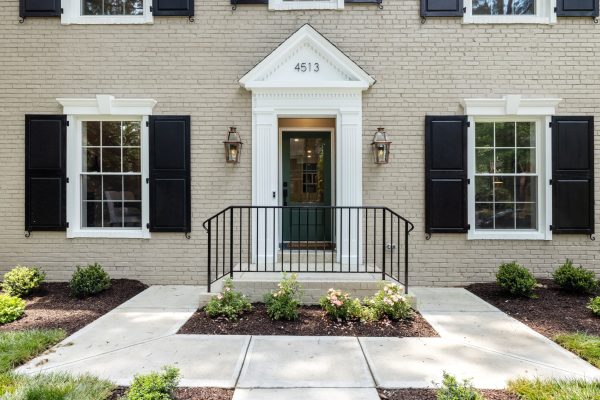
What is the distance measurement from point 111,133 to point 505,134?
21.6 feet

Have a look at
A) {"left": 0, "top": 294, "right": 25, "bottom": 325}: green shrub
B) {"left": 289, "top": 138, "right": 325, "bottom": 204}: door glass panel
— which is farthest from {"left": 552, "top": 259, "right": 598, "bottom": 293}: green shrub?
{"left": 0, "top": 294, "right": 25, "bottom": 325}: green shrub

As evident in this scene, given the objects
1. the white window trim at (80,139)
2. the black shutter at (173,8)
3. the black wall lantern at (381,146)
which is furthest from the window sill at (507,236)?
the black shutter at (173,8)

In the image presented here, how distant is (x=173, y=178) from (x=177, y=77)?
1.66 metres

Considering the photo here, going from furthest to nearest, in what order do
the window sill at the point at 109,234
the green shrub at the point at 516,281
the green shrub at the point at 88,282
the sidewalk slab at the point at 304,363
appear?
the window sill at the point at 109,234 < the green shrub at the point at 88,282 < the green shrub at the point at 516,281 < the sidewalk slab at the point at 304,363

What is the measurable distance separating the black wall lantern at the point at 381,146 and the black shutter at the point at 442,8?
2.07m

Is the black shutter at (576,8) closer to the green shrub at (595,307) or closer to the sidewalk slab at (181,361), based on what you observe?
the green shrub at (595,307)

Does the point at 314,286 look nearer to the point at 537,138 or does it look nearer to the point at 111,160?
the point at 111,160

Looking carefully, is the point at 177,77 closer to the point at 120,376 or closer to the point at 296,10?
the point at 296,10

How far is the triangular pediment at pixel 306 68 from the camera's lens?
19.1 feet

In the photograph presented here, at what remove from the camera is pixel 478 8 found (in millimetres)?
6121

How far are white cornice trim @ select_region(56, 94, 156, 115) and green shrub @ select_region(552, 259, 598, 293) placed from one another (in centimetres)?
684

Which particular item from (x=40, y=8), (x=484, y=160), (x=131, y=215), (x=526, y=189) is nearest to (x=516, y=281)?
(x=526, y=189)

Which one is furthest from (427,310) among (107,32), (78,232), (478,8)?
(107,32)

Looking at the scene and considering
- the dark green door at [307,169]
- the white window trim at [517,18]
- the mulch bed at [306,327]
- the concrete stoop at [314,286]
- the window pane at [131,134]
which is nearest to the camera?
the mulch bed at [306,327]
